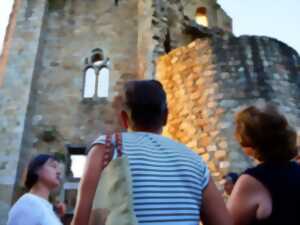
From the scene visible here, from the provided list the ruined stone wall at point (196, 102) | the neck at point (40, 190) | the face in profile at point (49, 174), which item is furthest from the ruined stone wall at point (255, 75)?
the neck at point (40, 190)

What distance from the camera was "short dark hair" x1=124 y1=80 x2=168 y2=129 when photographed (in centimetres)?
217

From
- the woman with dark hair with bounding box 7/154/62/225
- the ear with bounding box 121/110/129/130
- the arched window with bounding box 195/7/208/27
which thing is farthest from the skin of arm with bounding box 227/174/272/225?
the arched window with bounding box 195/7/208/27

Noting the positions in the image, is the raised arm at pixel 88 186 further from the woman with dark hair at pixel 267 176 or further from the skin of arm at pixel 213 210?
the woman with dark hair at pixel 267 176

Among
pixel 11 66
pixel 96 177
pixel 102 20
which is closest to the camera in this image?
pixel 96 177

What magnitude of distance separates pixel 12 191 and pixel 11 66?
10.9 ft

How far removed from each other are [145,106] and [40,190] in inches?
50.9

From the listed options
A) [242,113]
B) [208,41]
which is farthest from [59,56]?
[242,113]

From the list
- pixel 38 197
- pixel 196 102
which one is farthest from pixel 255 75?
pixel 38 197

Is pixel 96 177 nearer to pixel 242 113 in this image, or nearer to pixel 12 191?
pixel 242 113

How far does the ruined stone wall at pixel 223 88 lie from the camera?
657cm

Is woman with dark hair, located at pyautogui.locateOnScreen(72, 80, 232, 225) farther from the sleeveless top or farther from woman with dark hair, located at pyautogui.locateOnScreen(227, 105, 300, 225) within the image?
woman with dark hair, located at pyautogui.locateOnScreen(227, 105, 300, 225)

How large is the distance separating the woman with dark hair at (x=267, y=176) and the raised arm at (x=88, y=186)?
0.77 meters

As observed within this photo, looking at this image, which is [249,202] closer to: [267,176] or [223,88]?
[267,176]

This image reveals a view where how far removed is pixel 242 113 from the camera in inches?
98.6
